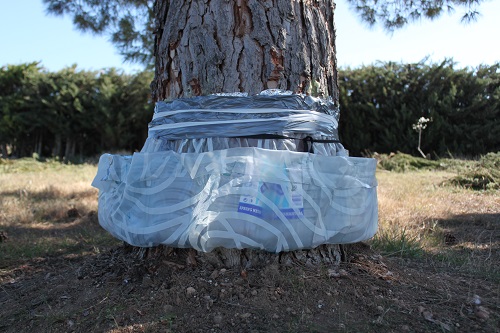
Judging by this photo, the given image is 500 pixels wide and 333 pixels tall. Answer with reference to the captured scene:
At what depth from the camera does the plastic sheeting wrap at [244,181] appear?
2086 mm

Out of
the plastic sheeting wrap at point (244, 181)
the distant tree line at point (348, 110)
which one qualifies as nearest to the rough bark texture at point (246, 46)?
the plastic sheeting wrap at point (244, 181)

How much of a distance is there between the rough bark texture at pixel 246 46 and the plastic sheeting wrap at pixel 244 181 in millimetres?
127

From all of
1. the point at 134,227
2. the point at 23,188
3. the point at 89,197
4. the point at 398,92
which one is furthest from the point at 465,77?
the point at 134,227

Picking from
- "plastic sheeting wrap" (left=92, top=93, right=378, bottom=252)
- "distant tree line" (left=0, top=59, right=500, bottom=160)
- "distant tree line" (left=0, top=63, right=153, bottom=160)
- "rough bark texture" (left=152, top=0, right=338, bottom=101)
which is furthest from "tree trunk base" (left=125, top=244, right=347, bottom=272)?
"distant tree line" (left=0, top=63, right=153, bottom=160)

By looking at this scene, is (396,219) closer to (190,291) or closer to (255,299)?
(255,299)

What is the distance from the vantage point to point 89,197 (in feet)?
21.9

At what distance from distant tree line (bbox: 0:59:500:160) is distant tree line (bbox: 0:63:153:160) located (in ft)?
0.11

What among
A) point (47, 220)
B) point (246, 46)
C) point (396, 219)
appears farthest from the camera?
point (47, 220)

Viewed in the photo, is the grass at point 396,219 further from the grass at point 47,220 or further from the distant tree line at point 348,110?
the distant tree line at point 348,110

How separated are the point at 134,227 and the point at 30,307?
0.74m

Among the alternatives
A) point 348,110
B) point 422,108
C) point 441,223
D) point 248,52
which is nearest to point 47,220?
point 248,52

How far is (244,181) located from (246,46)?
0.79 meters

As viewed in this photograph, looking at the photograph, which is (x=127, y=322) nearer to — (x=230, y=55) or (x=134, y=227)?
(x=134, y=227)

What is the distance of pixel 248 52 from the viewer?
7.73 feet
